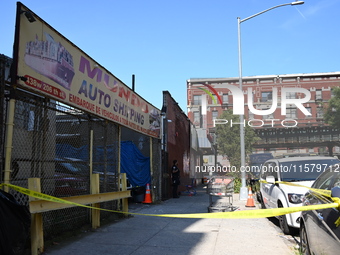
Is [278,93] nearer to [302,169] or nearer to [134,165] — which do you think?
[134,165]

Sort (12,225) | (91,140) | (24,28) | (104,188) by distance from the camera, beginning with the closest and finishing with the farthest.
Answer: (12,225) → (24,28) → (91,140) → (104,188)

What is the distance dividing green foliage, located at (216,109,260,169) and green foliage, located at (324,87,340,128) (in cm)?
1594

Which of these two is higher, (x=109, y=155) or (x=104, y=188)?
(x=109, y=155)

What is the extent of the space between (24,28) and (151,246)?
423 centimetres

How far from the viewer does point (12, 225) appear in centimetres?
445

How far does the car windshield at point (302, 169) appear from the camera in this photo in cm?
877

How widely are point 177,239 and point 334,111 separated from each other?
62.2 metres

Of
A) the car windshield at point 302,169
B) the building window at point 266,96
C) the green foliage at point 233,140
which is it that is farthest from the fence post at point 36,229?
the building window at point 266,96

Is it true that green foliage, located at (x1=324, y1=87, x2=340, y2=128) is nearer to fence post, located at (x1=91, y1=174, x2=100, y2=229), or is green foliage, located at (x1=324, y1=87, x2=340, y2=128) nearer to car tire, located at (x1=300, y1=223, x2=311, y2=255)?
fence post, located at (x1=91, y1=174, x2=100, y2=229)

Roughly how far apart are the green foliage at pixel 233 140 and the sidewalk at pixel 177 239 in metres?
46.2

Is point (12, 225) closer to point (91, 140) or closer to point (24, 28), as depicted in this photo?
point (24, 28)

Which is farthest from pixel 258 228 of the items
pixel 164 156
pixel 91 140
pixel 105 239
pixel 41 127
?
pixel 164 156

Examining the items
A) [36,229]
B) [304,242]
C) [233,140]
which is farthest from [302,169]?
[233,140]

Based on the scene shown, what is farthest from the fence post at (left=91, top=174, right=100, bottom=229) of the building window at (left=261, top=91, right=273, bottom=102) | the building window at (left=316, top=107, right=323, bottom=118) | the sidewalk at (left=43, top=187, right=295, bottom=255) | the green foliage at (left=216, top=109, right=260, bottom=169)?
the building window at (left=316, top=107, right=323, bottom=118)
